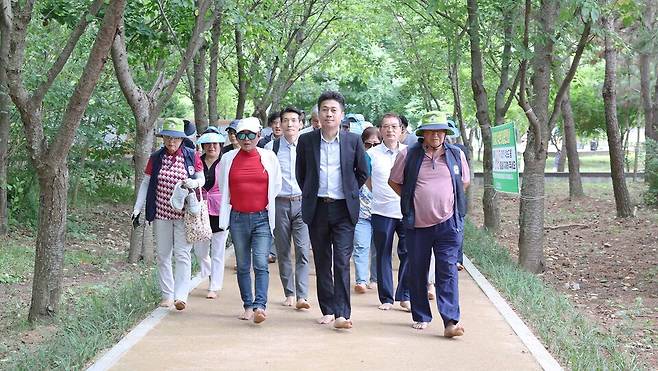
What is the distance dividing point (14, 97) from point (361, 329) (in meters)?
4.30

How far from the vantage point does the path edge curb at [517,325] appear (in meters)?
7.22

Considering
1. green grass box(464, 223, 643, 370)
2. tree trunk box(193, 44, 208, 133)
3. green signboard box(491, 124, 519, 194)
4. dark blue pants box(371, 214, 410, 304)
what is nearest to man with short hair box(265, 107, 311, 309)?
dark blue pants box(371, 214, 410, 304)

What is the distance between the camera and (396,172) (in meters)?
8.19

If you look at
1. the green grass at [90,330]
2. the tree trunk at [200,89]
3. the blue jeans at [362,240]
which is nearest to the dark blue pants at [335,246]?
the green grass at [90,330]

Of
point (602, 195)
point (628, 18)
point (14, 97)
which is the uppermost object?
point (628, 18)

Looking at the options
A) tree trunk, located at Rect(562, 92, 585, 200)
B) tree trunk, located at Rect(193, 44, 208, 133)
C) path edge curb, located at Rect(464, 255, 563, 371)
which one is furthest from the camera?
tree trunk, located at Rect(562, 92, 585, 200)

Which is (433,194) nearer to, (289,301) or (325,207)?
(325,207)

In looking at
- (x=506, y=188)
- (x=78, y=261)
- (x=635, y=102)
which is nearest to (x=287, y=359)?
(x=506, y=188)

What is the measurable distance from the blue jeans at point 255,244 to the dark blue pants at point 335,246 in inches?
20.2

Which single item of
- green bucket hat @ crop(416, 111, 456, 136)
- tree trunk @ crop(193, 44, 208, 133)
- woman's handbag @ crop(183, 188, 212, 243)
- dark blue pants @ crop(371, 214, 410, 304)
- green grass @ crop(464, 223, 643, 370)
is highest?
tree trunk @ crop(193, 44, 208, 133)

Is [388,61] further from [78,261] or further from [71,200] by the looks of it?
[78,261]

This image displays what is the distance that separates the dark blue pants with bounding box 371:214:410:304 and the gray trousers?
0.78 m

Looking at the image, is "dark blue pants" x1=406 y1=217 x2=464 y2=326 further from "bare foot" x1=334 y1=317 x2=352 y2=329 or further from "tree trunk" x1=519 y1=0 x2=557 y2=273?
"tree trunk" x1=519 y1=0 x2=557 y2=273

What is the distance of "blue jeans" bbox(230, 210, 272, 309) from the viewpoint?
8.46 m
